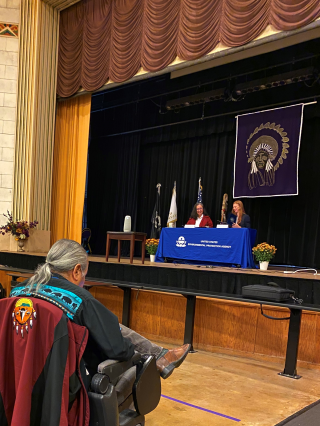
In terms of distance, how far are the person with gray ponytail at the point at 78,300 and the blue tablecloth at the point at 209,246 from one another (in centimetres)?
457

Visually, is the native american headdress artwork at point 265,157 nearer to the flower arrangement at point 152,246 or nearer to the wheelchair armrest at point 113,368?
the flower arrangement at point 152,246

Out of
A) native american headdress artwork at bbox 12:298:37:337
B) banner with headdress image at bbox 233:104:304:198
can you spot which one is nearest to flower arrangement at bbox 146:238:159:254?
banner with headdress image at bbox 233:104:304:198

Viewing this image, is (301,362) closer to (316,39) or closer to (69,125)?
(316,39)

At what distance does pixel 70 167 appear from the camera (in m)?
8.12

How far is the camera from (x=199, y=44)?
5469 mm

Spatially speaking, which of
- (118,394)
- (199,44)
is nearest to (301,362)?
(118,394)

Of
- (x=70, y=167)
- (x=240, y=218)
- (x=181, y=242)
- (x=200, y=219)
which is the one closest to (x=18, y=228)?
(x=70, y=167)

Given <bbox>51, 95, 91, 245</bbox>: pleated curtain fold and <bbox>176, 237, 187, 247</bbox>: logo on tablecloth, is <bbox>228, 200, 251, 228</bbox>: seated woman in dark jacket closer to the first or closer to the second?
<bbox>176, 237, 187, 247</bbox>: logo on tablecloth

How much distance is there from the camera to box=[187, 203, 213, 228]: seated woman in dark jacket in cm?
703

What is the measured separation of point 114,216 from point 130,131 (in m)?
2.16

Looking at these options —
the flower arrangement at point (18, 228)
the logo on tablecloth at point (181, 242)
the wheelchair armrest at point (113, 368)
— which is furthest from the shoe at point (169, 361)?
the flower arrangement at point (18, 228)

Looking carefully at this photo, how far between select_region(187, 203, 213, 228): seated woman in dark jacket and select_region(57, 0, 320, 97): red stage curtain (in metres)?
2.37

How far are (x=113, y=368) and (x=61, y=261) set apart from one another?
1.53 feet

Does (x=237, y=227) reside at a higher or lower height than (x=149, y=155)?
lower
